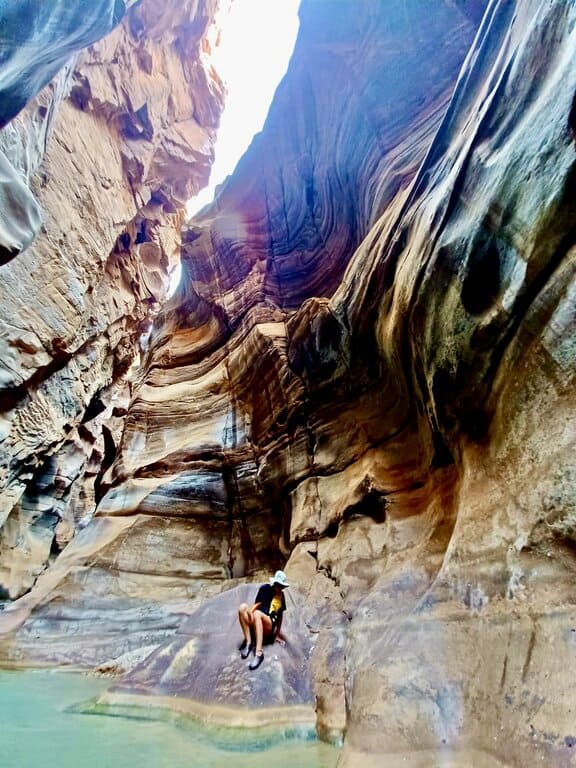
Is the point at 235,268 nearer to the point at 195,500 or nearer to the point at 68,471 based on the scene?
the point at 195,500

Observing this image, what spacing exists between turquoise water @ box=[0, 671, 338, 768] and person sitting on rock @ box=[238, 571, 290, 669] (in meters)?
0.88

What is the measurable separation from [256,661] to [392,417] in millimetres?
3477

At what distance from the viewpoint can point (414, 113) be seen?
341 inches

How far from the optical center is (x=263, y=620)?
14.7 feet

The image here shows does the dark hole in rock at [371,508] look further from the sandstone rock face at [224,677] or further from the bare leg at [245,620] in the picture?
the bare leg at [245,620]

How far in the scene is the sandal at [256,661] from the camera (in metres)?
4.08

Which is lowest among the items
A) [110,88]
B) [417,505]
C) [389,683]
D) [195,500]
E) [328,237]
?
[389,683]

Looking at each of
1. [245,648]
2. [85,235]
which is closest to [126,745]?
[245,648]

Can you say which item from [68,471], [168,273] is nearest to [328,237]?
[168,273]

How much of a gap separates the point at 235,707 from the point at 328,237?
9.41 m

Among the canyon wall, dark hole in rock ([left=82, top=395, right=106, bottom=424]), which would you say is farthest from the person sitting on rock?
dark hole in rock ([left=82, top=395, right=106, bottom=424])

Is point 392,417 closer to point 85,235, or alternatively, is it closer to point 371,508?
point 371,508

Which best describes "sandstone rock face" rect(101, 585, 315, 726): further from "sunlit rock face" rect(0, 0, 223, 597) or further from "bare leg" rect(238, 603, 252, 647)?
"sunlit rock face" rect(0, 0, 223, 597)

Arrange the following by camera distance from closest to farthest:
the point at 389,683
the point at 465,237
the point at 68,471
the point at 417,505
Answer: the point at 389,683, the point at 465,237, the point at 417,505, the point at 68,471
